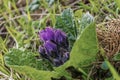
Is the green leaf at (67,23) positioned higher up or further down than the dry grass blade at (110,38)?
higher up

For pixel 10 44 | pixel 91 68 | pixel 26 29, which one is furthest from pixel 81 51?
pixel 10 44

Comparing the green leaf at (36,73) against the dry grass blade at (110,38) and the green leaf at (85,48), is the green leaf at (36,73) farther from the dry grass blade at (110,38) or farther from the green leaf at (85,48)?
the dry grass blade at (110,38)

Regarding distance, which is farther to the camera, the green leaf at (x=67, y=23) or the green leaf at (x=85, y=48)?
the green leaf at (x=67, y=23)

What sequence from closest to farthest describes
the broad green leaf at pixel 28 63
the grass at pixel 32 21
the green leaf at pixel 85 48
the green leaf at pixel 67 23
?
the green leaf at pixel 85 48, the broad green leaf at pixel 28 63, the green leaf at pixel 67 23, the grass at pixel 32 21

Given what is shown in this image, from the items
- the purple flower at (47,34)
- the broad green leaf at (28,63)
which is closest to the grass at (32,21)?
the broad green leaf at (28,63)

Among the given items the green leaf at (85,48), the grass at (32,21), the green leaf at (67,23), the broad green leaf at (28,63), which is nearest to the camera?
the green leaf at (85,48)

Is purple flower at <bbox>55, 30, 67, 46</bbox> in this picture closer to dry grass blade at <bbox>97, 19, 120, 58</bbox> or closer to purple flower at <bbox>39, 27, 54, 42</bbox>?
purple flower at <bbox>39, 27, 54, 42</bbox>

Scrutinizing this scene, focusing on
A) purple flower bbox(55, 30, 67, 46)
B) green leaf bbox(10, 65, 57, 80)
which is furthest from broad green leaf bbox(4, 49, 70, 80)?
purple flower bbox(55, 30, 67, 46)

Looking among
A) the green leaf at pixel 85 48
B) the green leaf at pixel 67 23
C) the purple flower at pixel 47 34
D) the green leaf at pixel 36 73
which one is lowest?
the green leaf at pixel 36 73
